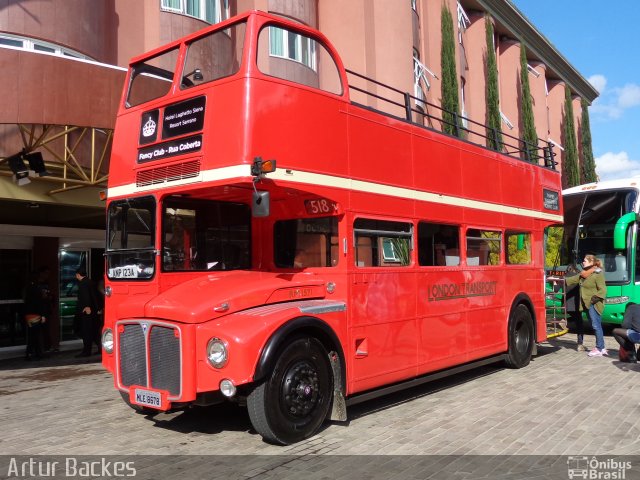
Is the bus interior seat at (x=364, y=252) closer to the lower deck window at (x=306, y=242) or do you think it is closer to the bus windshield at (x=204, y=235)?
the lower deck window at (x=306, y=242)

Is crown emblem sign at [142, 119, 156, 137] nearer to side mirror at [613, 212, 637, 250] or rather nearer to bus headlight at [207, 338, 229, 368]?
bus headlight at [207, 338, 229, 368]

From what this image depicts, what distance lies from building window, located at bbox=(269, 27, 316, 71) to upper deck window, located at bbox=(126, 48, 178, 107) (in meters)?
7.72

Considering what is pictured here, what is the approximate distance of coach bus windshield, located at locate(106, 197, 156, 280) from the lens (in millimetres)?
5906

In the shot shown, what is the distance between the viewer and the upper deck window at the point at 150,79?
6473mm

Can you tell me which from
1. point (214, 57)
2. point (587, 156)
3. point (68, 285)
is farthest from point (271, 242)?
point (587, 156)

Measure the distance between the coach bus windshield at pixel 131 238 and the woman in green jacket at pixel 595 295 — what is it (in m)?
8.01

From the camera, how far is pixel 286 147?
5.46 metres

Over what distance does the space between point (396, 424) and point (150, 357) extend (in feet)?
8.58

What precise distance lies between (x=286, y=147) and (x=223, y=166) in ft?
→ 2.08

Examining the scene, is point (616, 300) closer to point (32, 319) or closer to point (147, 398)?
point (147, 398)

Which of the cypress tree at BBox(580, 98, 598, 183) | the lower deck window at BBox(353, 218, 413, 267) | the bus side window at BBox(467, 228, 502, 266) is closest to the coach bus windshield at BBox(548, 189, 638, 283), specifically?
the bus side window at BBox(467, 228, 502, 266)

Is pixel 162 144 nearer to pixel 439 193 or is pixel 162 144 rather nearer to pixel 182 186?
pixel 182 186

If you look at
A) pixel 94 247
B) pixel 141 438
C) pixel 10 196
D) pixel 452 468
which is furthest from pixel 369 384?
pixel 94 247

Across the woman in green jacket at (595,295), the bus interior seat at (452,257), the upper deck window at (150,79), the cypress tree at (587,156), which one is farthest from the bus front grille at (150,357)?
the cypress tree at (587,156)
